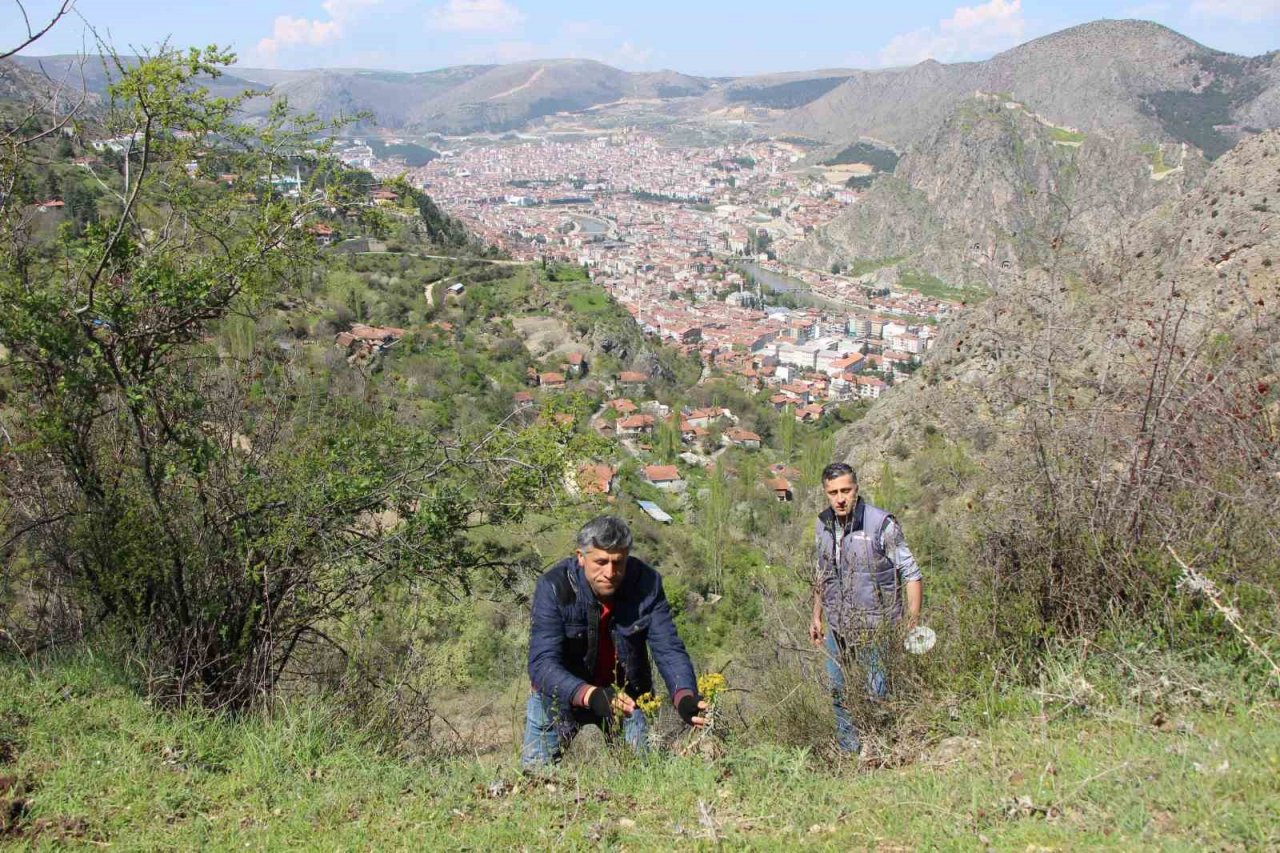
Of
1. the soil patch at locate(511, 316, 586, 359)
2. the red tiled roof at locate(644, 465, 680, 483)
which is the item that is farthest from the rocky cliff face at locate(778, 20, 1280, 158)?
the red tiled roof at locate(644, 465, 680, 483)

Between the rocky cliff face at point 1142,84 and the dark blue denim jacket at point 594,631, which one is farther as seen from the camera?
the rocky cliff face at point 1142,84

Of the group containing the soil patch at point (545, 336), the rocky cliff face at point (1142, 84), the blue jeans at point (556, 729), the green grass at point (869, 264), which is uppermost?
the rocky cliff face at point (1142, 84)

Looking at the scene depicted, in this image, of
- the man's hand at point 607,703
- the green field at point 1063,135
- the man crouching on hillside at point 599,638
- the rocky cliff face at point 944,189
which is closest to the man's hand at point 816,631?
the man crouching on hillside at point 599,638

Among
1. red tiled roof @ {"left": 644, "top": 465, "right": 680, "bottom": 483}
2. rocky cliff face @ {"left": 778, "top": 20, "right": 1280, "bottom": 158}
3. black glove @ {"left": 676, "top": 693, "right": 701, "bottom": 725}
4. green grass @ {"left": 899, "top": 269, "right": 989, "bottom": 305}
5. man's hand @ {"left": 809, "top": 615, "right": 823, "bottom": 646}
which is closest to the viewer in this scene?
black glove @ {"left": 676, "top": 693, "right": 701, "bottom": 725}

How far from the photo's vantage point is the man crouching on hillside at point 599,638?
103 inches

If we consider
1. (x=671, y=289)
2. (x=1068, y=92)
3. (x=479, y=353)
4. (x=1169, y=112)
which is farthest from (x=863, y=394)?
(x=1068, y=92)

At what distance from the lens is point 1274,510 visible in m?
2.76

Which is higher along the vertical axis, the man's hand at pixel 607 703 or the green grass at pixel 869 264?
the man's hand at pixel 607 703

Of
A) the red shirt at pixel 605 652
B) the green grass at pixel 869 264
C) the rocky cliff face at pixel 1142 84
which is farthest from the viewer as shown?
the green grass at pixel 869 264

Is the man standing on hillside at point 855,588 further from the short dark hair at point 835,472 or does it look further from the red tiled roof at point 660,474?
the red tiled roof at point 660,474

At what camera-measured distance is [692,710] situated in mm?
2510

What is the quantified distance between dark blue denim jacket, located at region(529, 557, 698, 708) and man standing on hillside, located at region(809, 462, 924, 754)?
0.58 meters

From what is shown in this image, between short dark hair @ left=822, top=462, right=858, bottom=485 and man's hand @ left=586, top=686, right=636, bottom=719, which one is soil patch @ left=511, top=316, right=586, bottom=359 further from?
man's hand @ left=586, top=686, right=636, bottom=719

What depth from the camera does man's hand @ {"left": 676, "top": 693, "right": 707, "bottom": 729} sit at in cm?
246
